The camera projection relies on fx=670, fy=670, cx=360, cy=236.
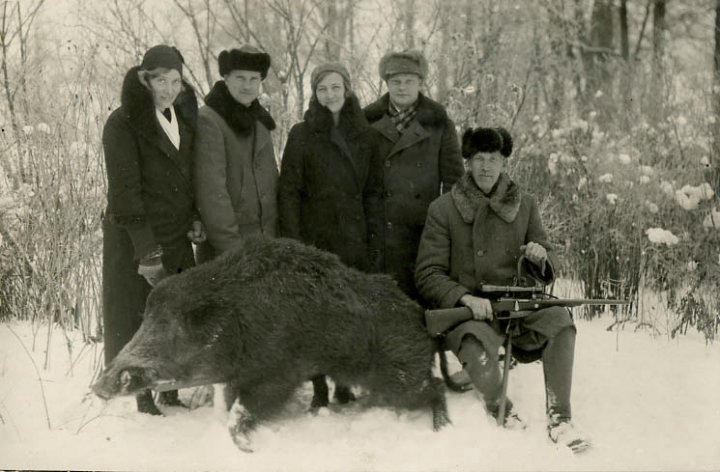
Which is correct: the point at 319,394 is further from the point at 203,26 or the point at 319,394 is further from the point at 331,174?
the point at 203,26

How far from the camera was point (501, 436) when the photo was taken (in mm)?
3209

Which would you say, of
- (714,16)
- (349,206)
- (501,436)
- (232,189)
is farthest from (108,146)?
(714,16)

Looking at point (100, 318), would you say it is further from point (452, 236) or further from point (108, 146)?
point (452, 236)

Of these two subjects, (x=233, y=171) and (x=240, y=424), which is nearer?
(x=240, y=424)

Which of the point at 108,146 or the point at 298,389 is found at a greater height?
the point at 108,146

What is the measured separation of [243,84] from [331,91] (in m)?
0.49

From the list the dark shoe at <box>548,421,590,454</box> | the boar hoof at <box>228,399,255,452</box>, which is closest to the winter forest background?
the boar hoof at <box>228,399,255,452</box>

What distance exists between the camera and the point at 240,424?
10.1ft

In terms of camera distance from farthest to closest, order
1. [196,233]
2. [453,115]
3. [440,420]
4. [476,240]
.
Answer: [453,115] < [476,240] < [196,233] < [440,420]

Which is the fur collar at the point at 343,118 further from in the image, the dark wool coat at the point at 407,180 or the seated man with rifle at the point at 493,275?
the seated man with rifle at the point at 493,275

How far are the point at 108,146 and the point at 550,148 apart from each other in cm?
508

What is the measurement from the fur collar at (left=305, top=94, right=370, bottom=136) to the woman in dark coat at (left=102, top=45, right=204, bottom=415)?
2.26 feet

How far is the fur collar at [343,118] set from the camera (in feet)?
12.6

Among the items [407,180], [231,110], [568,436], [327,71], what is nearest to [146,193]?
[231,110]
